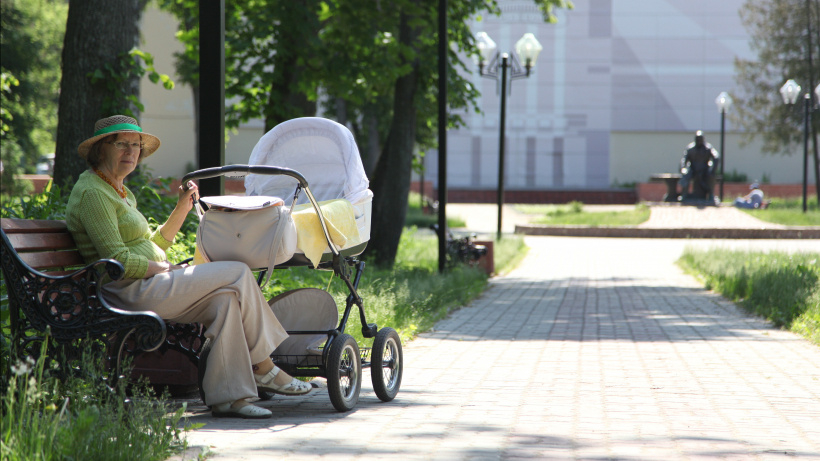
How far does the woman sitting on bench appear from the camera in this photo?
4418mm

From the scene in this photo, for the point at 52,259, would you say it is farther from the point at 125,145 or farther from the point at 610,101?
the point at 610,101

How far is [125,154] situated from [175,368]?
50.9 inches

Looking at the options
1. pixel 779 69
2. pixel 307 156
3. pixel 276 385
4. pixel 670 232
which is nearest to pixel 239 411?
pixel 276 385

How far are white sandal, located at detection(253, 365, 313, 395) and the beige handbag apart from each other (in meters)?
0.53

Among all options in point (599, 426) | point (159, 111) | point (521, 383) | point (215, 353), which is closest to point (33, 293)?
point (215, 353)

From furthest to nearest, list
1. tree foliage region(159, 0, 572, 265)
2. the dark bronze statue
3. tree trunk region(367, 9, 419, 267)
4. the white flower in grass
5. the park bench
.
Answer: the dark bronze statue
tree trunk region(367, 9, 419, 267)
tree foliage region(159, 0, 572, 265)
the park bench
the white flower in grass

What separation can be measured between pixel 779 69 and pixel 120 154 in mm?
51894

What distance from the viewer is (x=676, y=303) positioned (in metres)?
12.4

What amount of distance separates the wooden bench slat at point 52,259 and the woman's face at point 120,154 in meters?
0.47

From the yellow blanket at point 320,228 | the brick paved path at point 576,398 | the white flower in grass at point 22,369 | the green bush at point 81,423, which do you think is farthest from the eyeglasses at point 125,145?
the white flower in grass at point 22,369

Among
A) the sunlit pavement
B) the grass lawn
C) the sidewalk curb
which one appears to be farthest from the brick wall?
the sunlit pavement

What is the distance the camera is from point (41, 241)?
4340 mm

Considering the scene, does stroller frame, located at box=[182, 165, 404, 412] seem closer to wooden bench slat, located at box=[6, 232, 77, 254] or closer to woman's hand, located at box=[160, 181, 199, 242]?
woman's hand, located at box=[160, 181, 199, 242]

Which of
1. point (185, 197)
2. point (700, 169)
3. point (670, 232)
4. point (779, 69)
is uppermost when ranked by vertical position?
point (779, 69)
